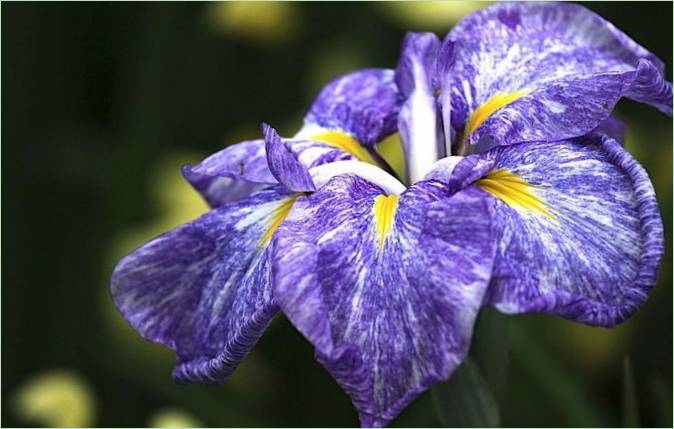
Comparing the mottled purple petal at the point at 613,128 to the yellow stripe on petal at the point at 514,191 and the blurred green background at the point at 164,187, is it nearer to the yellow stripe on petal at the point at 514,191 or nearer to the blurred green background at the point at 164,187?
the yellow stripe on petal at the point at 514,191

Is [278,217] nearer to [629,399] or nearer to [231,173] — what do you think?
[231,173]

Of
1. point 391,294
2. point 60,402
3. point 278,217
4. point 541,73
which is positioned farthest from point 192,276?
point 60,402

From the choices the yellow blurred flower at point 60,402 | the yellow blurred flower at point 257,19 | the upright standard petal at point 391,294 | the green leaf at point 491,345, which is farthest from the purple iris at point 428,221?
the yellow blurred flower at point 257,19

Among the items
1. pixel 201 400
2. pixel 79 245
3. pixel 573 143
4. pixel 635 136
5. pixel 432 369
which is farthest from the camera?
pixel 79 245

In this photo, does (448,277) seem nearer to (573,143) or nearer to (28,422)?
(573,143)

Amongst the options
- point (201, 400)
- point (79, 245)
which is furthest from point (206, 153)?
point (201, 400)

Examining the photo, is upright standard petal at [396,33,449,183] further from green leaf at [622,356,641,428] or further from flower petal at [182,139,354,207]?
green leaf at [622,356,641,428]
